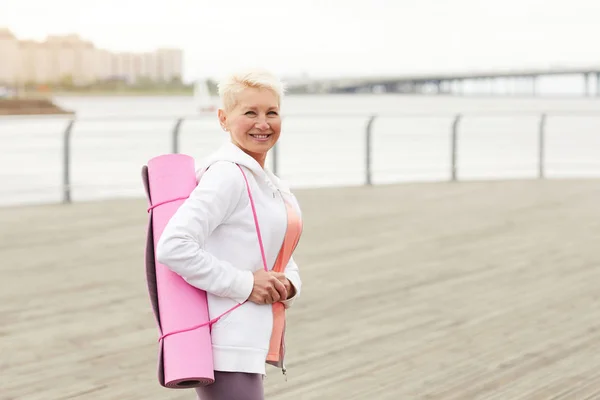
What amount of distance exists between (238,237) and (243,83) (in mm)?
334

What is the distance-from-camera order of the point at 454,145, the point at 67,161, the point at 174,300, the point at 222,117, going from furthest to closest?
the point at 454,145
the point at 67,161
the point at 222,117
the point at 174,300

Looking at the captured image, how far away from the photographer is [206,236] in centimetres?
191

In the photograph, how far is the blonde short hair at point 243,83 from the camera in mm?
1947

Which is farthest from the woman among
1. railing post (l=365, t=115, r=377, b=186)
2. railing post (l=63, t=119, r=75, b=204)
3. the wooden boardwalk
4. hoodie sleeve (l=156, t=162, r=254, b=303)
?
railing post (l=365, t=115, r=377, b=186)

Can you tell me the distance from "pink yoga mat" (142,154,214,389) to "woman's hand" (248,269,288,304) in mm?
115

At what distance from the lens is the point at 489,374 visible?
11.5 ft

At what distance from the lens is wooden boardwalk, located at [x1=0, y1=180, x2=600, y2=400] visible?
11.3 ft

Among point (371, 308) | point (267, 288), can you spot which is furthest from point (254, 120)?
point (371, 308)

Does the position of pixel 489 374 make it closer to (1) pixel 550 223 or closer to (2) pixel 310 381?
(2) pixel 310 381

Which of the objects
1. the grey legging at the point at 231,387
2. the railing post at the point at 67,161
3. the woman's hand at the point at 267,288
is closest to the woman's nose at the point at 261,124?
the woman's hand at the point at 267,288

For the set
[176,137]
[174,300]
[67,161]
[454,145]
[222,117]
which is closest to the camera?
[174,300]

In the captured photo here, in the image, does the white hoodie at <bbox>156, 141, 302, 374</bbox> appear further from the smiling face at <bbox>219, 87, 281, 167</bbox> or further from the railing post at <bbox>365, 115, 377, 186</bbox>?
the railing post at <bbox>365, 115, 377, 186</bbox>

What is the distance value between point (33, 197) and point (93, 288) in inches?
551

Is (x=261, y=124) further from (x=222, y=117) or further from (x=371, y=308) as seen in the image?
(x=371, y=308)
